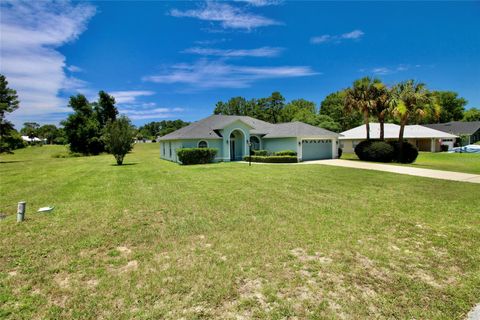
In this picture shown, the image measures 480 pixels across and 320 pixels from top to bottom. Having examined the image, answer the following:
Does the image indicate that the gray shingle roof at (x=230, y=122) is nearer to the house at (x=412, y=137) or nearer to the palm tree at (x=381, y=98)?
the palm tree at (x=381, y=98)

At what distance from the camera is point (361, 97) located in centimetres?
2459

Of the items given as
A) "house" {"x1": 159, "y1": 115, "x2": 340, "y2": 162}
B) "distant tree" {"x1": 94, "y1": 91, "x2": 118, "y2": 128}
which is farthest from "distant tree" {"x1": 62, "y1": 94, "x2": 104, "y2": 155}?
"house" {"x1": 159, "y1": 115, "x2": 340, "y2": 162}

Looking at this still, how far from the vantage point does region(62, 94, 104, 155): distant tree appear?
44.8 meters

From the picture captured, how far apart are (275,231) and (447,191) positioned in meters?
8.77

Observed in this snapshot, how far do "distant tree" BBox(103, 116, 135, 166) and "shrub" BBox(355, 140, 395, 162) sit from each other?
2182 centimetres

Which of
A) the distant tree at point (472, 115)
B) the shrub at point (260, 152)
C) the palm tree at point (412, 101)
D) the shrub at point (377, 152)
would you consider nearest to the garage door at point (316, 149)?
the shrub at point (377, 152)

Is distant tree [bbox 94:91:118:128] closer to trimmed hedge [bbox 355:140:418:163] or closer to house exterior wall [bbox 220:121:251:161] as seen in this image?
house exterior wall [bbox 220:121:251:161]

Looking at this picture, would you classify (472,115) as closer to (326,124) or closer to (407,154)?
(326,124)

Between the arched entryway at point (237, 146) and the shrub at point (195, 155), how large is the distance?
3794mm

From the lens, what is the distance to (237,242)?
5371mm

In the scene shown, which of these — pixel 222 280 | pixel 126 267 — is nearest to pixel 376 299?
pixel 222 280

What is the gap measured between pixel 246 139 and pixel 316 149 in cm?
754

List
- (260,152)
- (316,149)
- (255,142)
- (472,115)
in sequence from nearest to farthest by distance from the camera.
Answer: (260,152) < (316,149) < (255,142) < (472,115)

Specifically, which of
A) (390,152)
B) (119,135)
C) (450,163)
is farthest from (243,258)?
(450,163)
